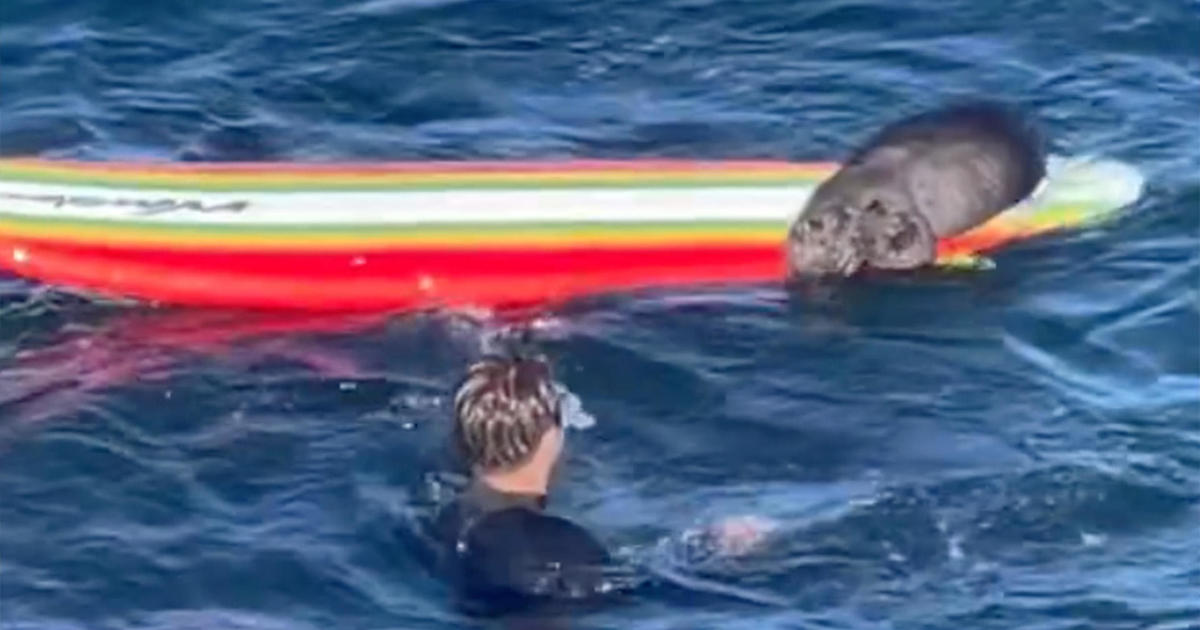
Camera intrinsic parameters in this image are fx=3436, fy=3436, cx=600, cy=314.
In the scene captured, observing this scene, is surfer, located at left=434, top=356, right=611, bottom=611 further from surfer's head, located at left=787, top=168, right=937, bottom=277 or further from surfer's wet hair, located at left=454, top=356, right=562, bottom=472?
surfer's head, located at left=787, top=168, right=937, bottom=277

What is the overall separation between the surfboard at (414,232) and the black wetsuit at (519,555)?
2401mm

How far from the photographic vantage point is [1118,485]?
36.2 feet

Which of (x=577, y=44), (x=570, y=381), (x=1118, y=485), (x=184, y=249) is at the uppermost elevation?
(x=577, y=44)

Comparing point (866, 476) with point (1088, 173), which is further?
point (1088, 173)

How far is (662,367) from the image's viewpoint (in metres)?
12.1

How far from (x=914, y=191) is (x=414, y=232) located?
1.86 m

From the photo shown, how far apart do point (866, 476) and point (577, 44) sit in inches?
185

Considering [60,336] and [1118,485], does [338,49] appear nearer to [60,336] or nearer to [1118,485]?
[60,336]

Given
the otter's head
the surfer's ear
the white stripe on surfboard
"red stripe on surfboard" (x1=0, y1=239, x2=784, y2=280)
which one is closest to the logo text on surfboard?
the white stripe on surfboard

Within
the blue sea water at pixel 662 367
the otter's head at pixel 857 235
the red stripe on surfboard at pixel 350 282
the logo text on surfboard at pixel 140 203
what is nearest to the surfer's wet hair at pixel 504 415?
the blue sea water at pixel 662 367

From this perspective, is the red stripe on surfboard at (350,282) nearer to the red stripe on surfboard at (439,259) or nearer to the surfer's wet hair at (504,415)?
the red stripe on surfboard at (439,259)

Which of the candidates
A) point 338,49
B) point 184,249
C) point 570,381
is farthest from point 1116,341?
point 338,49

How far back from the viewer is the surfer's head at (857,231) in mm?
12523

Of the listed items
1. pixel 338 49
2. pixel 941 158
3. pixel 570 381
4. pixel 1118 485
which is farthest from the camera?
pixel 338 49
